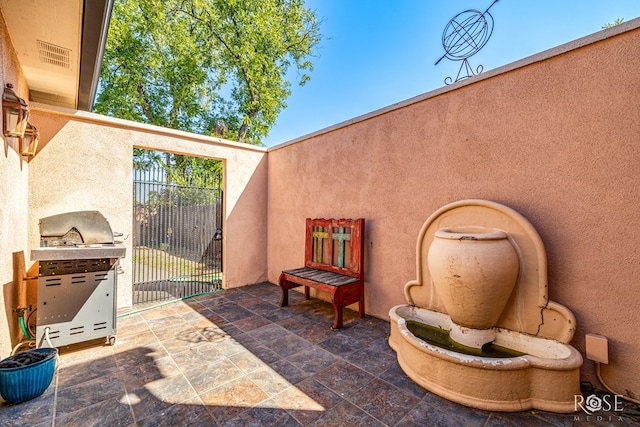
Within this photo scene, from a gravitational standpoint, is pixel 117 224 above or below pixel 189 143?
below

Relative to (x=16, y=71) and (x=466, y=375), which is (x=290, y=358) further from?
(x=16, y=71)

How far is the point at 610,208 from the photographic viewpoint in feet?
6.57

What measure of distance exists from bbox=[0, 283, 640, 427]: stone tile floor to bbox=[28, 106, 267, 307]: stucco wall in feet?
4.85

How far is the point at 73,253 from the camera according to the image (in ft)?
8.52

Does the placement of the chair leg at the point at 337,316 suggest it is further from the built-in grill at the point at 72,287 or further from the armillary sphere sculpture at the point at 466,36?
the armillary sphere sculpture at the point at 466,36

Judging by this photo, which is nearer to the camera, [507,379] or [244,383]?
[507,379]

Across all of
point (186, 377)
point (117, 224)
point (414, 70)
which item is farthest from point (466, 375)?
point (414, 70)

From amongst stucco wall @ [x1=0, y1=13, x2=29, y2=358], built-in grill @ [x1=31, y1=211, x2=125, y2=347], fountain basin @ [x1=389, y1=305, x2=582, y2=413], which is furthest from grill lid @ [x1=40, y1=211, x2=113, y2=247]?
fountain basin @ [x1=389, y1=305, x2=582, y2=413]

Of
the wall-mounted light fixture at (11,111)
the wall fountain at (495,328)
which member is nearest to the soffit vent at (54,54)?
the wall-mounted light fixture at (11,111)

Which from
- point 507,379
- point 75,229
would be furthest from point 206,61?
point 507,379

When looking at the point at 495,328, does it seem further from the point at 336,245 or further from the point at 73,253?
the point at 73,253

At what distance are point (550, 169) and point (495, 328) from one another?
4.96 feet

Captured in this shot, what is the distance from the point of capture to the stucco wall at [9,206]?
2.20 m

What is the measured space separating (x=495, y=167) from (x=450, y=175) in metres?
0.43
